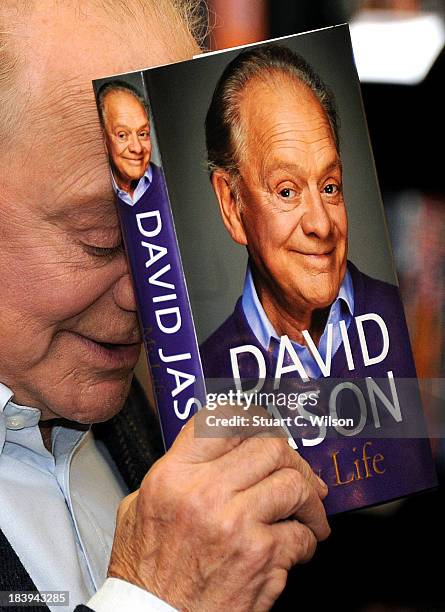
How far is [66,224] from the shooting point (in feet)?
2.90

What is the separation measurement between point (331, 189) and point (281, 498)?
0.95 feet

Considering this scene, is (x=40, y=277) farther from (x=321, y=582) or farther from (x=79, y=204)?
(x=321, y=582)

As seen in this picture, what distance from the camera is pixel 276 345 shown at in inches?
29.2

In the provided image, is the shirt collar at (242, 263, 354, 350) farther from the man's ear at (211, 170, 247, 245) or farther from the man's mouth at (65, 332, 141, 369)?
the man's mouth at (65, 332, 141, 369)

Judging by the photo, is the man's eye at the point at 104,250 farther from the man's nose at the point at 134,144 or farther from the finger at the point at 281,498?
the finger at the point at 281,498

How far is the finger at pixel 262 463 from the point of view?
76 cm

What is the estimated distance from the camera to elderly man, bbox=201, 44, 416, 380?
73cm

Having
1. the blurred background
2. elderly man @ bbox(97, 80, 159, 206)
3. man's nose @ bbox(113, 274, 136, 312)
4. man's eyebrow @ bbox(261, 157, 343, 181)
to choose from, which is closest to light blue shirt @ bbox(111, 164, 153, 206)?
elderly man @ bbox(97, 80, 159, 206)

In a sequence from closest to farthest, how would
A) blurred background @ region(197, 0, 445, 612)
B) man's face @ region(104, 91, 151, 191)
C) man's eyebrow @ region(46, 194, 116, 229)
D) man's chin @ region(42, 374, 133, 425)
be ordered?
man's face @ region(104, 91, 151, 191) → man's eyebrow @ region(46, 194, 116, 229) → man's chin @ region(42, 374, 133, 425) → blurred background @ region(197, 0, 445, 612)

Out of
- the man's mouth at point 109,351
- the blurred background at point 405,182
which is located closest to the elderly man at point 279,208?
the man's mouth at point 109,351

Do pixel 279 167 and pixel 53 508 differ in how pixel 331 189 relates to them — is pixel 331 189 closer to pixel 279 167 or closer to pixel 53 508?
pixel 279 167

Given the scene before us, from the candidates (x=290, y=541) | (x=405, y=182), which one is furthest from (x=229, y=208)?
(x=405, y=182)

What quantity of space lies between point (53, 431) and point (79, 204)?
38cm

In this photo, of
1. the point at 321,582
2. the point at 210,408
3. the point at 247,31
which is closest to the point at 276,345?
the point at 210,408
